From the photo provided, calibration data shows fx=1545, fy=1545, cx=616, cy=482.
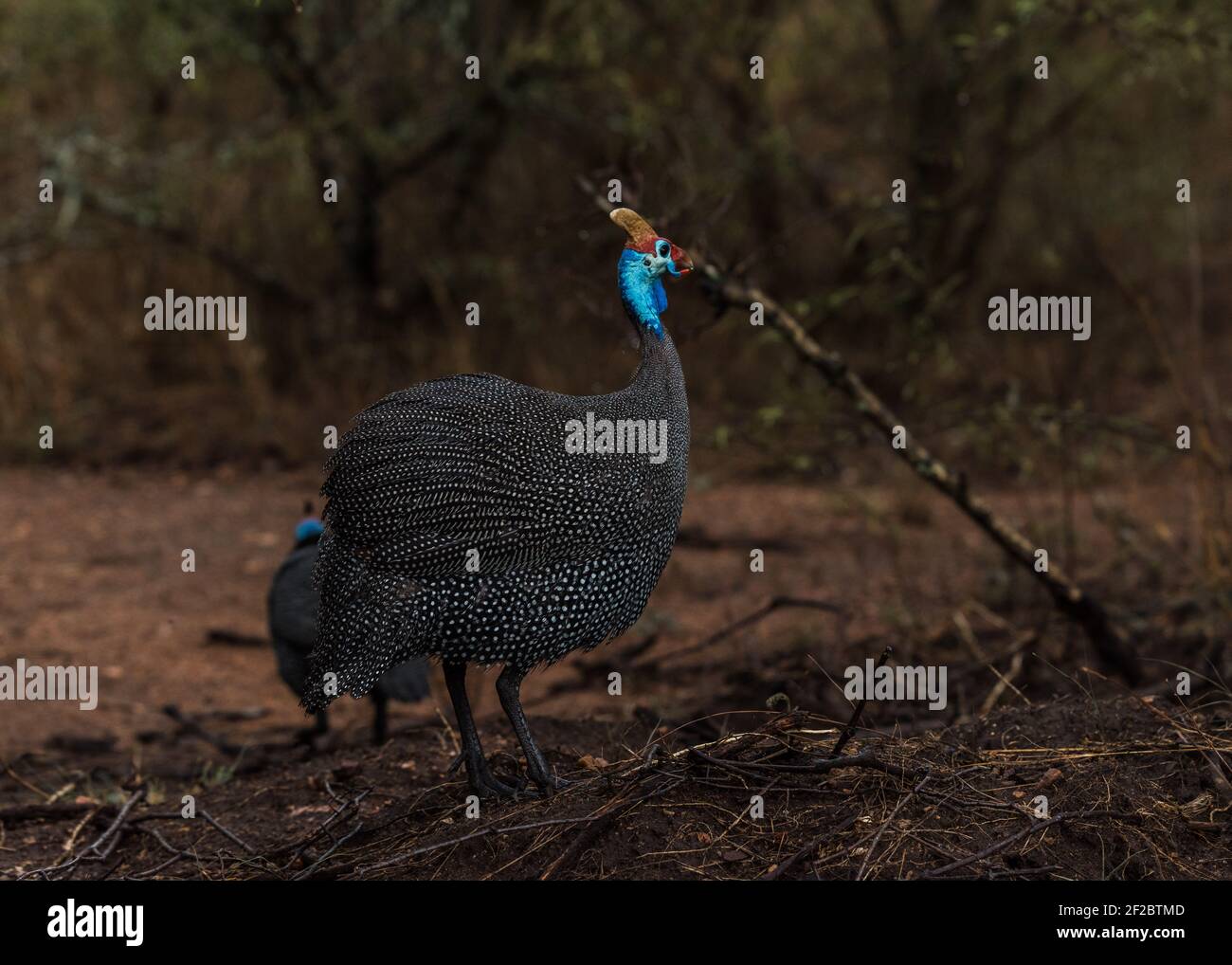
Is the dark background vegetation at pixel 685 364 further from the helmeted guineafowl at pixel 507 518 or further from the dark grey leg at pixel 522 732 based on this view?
the helmeted guineafowl at pixel 507 518

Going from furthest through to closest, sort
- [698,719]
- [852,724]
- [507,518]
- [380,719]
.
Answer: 1. [380,719]
2. [507,518]
3. [698,719]
4. [852,724]

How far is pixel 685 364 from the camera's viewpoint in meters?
9.17

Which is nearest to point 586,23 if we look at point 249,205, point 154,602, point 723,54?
point 723,54

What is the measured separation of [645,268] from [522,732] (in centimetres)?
119

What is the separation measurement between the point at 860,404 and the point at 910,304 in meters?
4.37

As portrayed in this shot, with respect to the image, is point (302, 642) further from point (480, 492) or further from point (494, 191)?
point (494, 191)

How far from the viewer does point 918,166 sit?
9.00 meters

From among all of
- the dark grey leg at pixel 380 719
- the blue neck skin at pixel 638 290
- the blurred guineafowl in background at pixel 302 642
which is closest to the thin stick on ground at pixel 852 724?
the blue neck skin at pixel 638 290

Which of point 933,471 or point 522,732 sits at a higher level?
point 933,471

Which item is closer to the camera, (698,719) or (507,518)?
(698,719)

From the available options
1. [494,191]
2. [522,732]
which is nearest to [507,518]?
[522,732]

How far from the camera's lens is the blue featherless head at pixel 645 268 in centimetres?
382

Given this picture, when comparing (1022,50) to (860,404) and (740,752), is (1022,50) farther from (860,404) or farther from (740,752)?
(740,752)

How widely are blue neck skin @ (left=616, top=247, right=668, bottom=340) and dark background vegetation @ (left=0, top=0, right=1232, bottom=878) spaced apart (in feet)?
2.92
